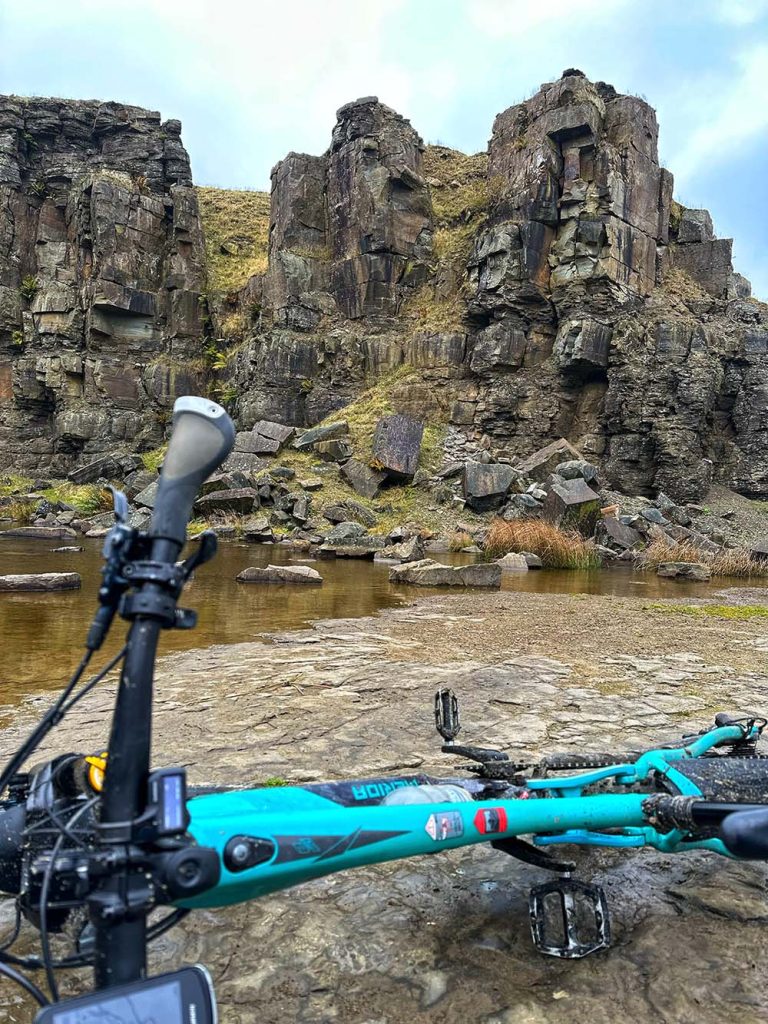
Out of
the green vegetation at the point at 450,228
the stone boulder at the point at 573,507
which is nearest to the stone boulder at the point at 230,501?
the stone boulder at the point at 573,507

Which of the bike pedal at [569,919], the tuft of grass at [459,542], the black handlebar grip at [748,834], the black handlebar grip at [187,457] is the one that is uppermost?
the black handlebar grip at [187,457]

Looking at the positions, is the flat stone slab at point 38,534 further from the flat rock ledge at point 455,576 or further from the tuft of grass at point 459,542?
the flat rock ledge at point 455,576

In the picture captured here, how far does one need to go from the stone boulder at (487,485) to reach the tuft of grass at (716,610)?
14914 millimetres

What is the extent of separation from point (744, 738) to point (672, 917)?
920 mm

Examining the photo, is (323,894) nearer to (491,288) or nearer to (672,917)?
(672,917)

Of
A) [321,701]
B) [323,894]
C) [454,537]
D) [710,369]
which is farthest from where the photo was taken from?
[710,369]

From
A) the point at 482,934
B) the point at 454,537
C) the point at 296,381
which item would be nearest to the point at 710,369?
the point at 454,537

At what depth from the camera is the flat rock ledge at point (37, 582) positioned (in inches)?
402

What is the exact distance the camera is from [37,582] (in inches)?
406

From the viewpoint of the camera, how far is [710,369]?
28.4 meters

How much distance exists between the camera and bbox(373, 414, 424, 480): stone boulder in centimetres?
2697

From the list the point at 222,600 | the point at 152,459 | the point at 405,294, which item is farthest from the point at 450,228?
the point at 222,600

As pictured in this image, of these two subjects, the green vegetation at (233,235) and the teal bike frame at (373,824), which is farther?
the green vegetation at (233,235)

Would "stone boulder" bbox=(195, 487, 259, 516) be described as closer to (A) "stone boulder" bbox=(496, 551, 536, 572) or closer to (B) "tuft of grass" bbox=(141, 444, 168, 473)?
(B) "tuft of grass" bbox=(141, 444, 168, 473)
